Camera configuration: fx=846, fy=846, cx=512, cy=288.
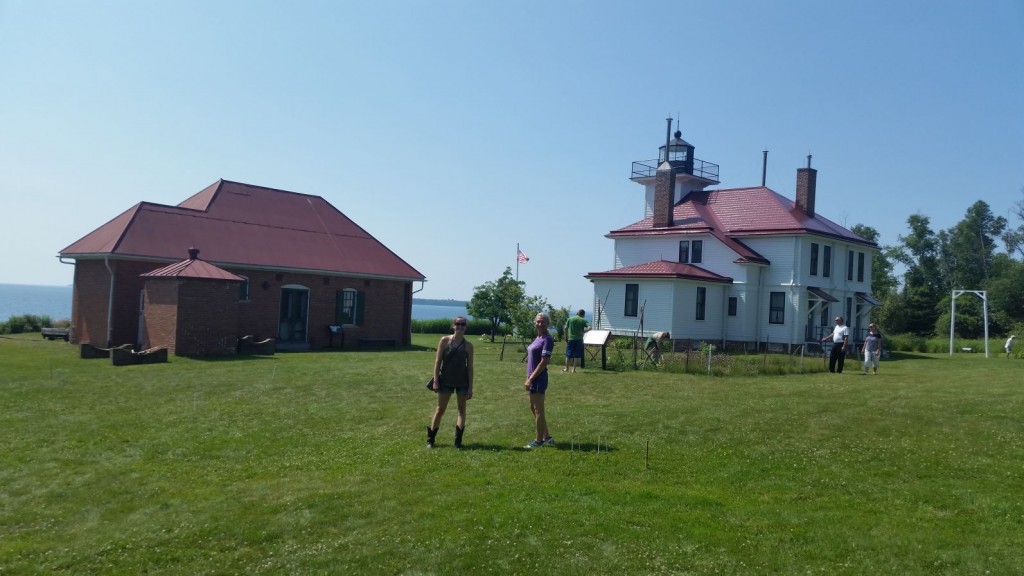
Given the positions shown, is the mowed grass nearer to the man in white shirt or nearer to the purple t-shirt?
the purple t-shirt

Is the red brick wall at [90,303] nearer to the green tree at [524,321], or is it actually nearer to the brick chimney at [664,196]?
the green tree at [524,321]

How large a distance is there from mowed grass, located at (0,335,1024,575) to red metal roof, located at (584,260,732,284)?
61.3 feet

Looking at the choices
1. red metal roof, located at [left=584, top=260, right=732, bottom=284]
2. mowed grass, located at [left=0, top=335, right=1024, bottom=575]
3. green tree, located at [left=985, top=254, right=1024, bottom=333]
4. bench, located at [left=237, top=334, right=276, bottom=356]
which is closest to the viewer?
mowed grass, located at [left=0, top=335, right=1024, bottom=575]

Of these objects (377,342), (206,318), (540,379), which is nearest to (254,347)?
(206,318)

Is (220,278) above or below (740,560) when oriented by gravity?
above

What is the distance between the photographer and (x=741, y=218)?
3897 cm

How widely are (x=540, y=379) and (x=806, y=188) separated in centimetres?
3195

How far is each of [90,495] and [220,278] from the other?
16.5 m

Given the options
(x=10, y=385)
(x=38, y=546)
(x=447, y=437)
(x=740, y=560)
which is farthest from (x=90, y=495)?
(x=10, y=385)

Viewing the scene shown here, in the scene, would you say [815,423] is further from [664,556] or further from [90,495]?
[90,495]

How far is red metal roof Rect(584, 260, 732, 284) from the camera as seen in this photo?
114 feet

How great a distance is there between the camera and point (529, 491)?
886 centimetres

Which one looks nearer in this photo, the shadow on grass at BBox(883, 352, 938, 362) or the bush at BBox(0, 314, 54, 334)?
→ the shadow on grass at BBox(883, 352, 938, 362)

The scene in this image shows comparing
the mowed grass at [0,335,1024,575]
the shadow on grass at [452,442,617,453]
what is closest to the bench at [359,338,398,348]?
the mowed grass at [0,335,1024,575]
